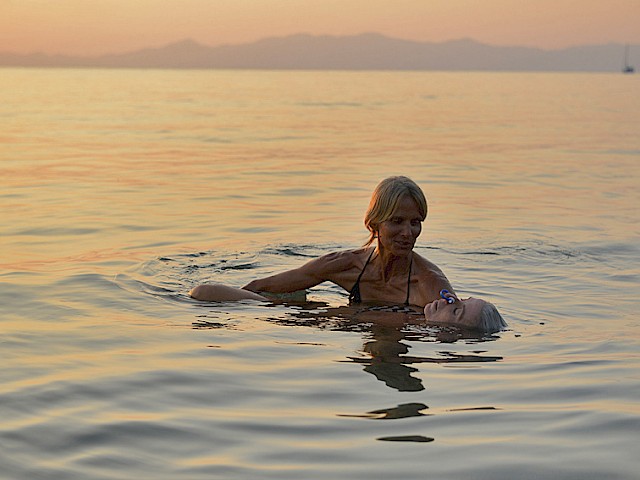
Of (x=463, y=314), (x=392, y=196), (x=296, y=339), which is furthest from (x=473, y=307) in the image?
(x=296, y=339)

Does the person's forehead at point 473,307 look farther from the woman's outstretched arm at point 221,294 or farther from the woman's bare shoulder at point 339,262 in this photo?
the woman's outstretched arm at point 221,294

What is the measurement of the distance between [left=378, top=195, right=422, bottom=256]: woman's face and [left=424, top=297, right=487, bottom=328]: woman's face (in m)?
0.53

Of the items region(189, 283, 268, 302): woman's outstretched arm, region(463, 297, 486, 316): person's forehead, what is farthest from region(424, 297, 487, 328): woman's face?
region(189, 283, 268, 302): woman's outstretched arm

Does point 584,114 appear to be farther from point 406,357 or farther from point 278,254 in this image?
point 406,357

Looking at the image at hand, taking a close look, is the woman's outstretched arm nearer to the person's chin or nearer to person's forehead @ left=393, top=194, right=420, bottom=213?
the person's chin

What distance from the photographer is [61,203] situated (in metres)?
14.6

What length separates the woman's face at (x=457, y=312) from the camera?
7016 millimetres

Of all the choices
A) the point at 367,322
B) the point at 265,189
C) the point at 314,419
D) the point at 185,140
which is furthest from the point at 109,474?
the point at 185,140

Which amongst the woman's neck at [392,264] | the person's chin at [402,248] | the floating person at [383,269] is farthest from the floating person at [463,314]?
the woman's neck at [392,264]

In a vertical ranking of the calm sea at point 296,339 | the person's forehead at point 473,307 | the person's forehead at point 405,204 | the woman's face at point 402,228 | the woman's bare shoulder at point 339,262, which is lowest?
the calm sea at point 296,339

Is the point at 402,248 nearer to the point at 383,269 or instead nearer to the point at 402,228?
the point at 402,228

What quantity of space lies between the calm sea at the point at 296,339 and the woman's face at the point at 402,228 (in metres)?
0.69

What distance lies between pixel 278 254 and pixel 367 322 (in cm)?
359

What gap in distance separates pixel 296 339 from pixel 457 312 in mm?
1235
